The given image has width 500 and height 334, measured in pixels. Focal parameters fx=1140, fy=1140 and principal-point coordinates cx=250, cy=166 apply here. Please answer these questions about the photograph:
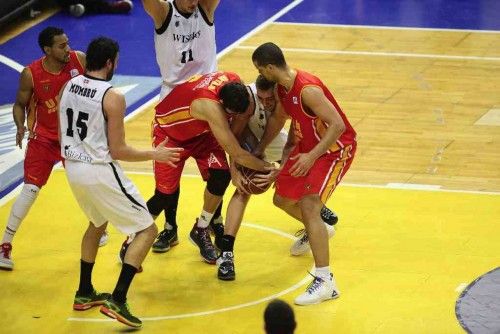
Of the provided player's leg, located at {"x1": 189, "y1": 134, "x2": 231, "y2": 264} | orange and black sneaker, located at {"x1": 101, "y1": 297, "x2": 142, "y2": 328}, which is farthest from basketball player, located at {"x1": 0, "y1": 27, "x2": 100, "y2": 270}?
orange and black sneaker, located at {"x1": 101, "y1": 297, "x2": 142, "y2": 328}

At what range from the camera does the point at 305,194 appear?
839 cm

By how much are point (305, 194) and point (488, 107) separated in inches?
209

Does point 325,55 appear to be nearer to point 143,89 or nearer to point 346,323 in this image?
point 143,89

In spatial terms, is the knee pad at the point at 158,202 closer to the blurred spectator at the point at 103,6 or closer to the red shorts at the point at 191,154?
the red shorts at the point at 191,154

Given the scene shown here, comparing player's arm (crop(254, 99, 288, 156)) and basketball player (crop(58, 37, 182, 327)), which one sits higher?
basketball player (crop(58, 37, 182, 327))

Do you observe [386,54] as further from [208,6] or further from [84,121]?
[84,121]

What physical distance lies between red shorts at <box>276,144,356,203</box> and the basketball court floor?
0.74m

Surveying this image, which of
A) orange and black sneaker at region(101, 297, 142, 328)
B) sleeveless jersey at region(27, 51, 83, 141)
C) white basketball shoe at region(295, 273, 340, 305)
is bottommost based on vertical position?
white basketball shoe at region(295, 273, 340, 305)

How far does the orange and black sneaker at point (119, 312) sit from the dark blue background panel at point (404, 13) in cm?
1006

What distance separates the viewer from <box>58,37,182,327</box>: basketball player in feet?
25.1

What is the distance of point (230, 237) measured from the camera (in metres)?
8.77

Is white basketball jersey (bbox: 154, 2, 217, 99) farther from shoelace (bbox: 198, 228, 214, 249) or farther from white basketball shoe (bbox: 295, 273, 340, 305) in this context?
white basketball shoe (bbox: 295, 273, 340, 305)

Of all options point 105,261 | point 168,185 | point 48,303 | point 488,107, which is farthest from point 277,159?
point 488,107

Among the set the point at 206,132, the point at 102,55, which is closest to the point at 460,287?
the point at 206,132
